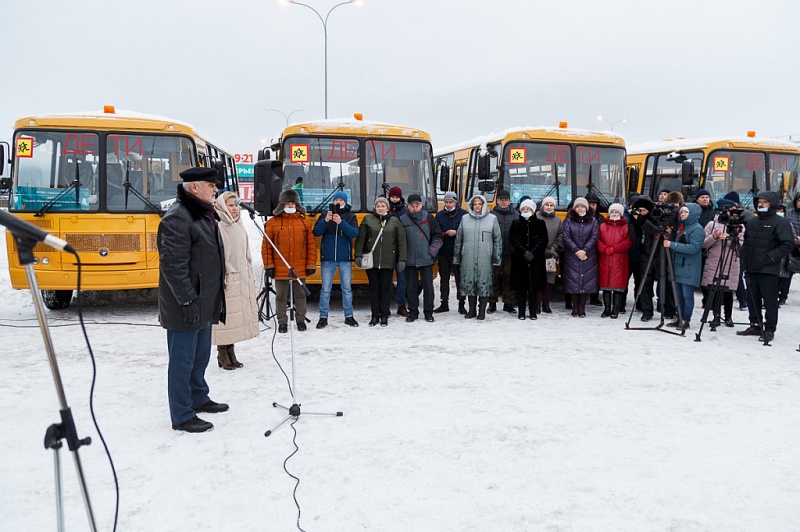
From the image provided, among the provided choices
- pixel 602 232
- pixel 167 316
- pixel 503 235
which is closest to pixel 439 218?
pixel 503 235

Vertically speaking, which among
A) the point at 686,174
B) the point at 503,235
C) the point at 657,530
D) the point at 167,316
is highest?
the point at 686,174

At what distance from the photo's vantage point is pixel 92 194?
28.5ft

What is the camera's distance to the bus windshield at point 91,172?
8.58 metres

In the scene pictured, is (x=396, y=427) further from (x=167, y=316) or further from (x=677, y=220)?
(x=677, y=220)

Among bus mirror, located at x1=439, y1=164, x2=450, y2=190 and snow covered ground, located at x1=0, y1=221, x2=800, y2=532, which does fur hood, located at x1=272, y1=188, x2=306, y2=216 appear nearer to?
snow covered ground, located at x1=0, y1=221, x2=800, y2=532

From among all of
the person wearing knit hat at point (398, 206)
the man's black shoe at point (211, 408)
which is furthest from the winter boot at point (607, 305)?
the man's black shoe at point (211, 408)

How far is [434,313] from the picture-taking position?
31.8ft

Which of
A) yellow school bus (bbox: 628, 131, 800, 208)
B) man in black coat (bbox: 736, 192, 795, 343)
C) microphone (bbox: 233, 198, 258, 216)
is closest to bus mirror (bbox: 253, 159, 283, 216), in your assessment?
microphone (bbox: 233, 198, 258, 216)

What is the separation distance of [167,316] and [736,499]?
12.9 feet

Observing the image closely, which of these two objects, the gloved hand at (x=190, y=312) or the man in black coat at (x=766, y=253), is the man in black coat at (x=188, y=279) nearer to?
the gloved hand at (x=190, y=312)

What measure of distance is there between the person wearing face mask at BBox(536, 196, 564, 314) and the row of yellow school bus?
0.66m

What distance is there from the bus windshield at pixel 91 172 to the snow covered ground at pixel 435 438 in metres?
2.15

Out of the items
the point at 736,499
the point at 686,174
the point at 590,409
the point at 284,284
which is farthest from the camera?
the point at 686,174

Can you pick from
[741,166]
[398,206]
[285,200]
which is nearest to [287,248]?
[285,200]
